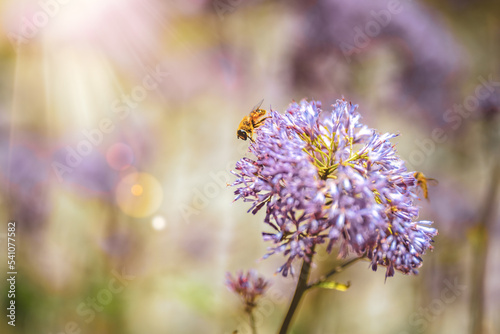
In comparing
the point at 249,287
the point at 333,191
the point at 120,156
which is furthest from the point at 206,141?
the point at 333,191

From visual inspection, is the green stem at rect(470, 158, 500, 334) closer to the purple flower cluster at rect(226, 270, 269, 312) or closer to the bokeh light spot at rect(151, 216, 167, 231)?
the purple flower cluster at rect(226, 270, 269, 312)

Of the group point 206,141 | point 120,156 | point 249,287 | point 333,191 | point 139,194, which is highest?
point 206,141

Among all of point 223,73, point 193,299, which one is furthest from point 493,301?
point 223,73

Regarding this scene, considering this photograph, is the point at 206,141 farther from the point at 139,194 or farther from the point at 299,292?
the point at 299,292

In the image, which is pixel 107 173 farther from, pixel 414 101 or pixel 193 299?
pixel 414 101

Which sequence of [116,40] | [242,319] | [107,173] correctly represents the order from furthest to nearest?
[116,40] < [242,319] < [107,173]

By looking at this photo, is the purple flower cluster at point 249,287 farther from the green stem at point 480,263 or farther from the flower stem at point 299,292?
the green stem at point 480,263

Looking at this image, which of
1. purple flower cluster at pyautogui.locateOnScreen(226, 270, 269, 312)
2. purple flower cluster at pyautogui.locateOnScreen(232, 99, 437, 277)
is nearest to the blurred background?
purple flower cluster at pyautogui.locateOnScreen(226, 270, 269, 312)
